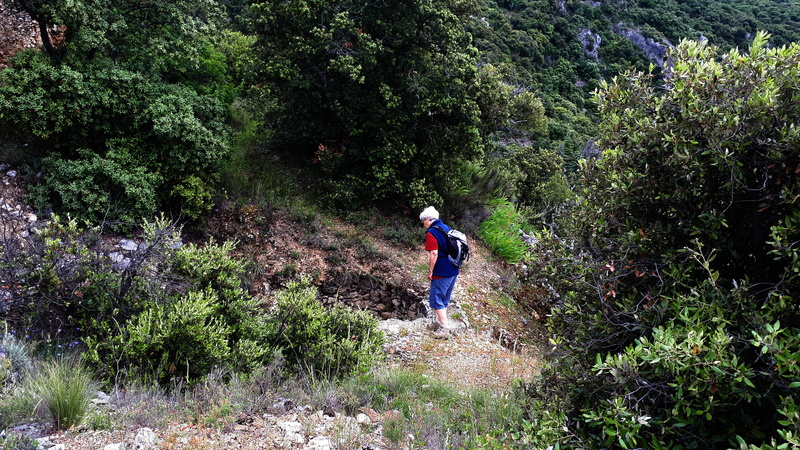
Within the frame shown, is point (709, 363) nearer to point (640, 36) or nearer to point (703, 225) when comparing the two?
point (703, 225)

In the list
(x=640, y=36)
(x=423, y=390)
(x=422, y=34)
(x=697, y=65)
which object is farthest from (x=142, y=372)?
(x=640, y=36)

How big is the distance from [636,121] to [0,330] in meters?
5.43

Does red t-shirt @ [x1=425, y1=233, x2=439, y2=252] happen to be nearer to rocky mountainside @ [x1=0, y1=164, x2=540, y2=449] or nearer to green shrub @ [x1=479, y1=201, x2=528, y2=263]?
rocky mountainside @ [x1=0, y1=164, x2=540, y2=449]

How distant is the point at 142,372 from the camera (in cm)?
361

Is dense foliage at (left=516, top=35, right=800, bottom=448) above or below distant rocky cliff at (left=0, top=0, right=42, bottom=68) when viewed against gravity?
below

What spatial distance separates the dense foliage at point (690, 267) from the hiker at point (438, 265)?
2.68 meters

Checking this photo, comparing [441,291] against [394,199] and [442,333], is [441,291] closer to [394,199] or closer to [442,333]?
[442,333]

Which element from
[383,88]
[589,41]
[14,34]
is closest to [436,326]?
[383,88]

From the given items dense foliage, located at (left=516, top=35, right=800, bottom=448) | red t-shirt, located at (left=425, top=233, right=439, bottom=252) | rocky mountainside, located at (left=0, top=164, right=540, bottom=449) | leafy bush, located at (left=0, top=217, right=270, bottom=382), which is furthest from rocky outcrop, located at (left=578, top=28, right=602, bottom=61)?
leafy bush, located at (left=0, top=217, right=270, bottom=382)

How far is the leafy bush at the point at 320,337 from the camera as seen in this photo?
4.16 meters

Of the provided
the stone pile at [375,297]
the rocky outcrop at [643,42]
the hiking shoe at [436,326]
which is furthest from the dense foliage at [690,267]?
the rocky outcrop at [643,42]

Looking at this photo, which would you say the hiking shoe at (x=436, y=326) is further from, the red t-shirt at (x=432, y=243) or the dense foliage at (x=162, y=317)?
the dense foliage at (x=162, y=317)

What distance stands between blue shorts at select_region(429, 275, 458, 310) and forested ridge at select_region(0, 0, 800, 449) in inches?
38.4

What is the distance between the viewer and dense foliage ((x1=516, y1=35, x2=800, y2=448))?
2078 millimetres
